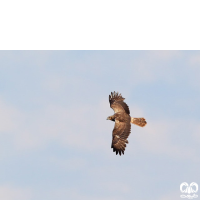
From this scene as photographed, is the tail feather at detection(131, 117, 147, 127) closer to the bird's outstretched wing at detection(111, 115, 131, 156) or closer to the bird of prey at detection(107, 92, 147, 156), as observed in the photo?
the bird of prey at detection(107, 92, 147, 156)

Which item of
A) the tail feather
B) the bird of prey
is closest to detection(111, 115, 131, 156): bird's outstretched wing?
the bird of prey

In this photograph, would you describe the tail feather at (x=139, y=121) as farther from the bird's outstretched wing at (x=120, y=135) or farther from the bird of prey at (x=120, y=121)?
the bird's outstretched wing at (x=120, y=135)

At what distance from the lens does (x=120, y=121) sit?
22.5 meters

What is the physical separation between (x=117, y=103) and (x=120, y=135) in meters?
Result: 3.31

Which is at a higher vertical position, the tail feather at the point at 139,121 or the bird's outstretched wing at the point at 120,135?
the tail feather at the point at 139,121

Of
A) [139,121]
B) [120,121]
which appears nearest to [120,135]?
[120,121]

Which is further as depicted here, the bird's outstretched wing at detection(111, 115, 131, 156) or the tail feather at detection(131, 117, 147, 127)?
the tail feather at detection(131, 117, 147, 127)

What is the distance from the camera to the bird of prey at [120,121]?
21391 millimetres

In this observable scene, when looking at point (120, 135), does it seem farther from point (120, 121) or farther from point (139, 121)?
Answer: point (139, 121)

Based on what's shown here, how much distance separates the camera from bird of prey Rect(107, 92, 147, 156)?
21.4 meters

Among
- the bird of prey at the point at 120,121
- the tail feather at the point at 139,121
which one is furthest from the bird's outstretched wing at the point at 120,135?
the tail feather at the point at 139,121
